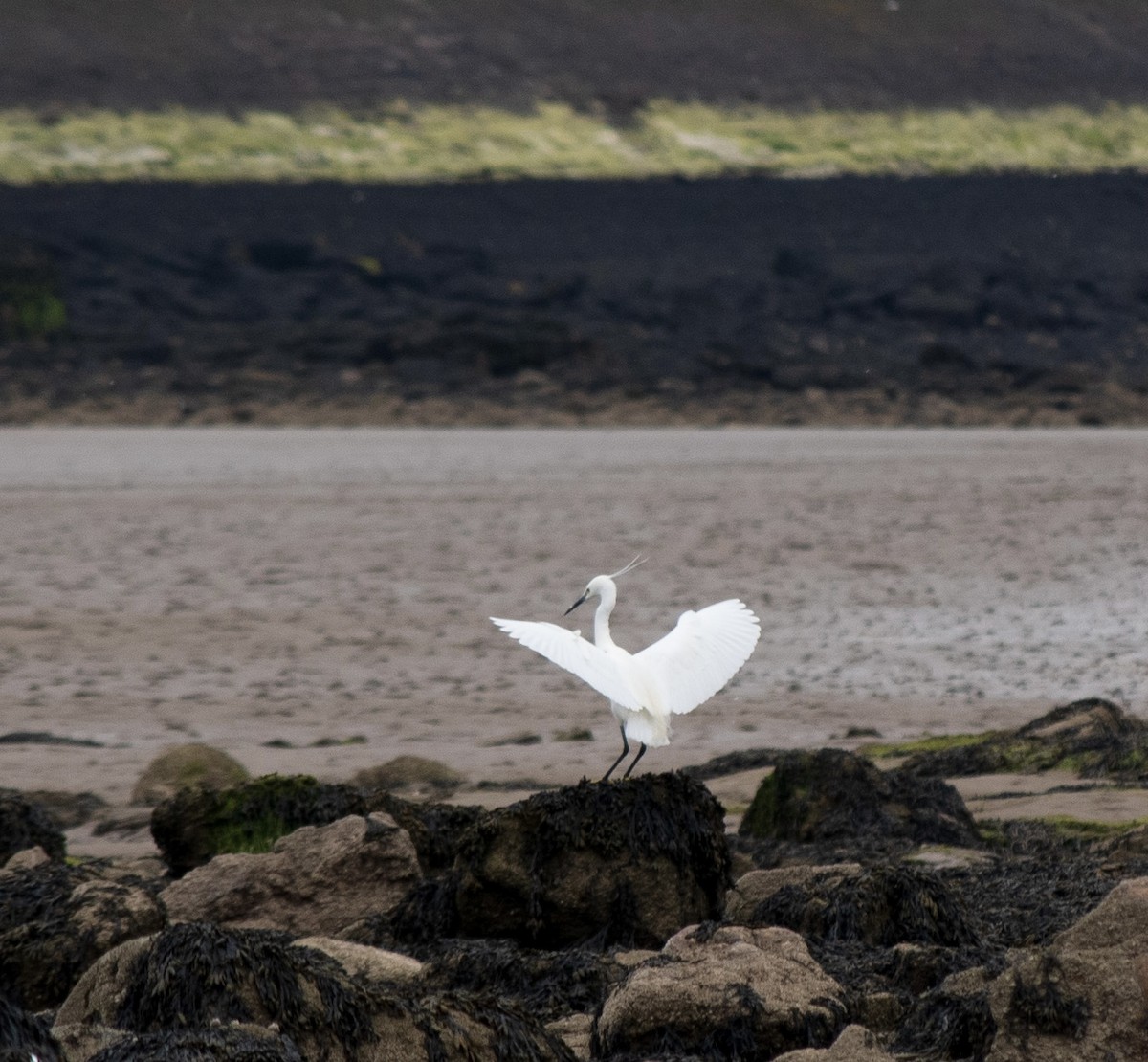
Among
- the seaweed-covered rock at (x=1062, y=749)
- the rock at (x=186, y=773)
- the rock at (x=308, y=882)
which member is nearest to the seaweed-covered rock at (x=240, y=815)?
the rock at (x=308, y=882)

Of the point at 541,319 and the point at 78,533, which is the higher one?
the point at 541,319

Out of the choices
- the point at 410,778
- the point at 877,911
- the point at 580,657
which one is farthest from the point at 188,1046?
the point at 410,778

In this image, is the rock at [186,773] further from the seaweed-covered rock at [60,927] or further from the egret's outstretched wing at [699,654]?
the egret's outstretched wing at [699,654]

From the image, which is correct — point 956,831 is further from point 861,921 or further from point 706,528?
point 706,528

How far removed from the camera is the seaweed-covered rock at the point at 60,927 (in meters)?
5.81

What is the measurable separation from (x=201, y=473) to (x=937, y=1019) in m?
24.3

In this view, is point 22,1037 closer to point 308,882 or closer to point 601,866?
point 601,866

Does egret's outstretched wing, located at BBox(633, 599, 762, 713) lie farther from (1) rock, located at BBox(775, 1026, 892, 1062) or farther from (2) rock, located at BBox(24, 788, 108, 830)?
(2) rock, located at BBox(24, 788, 108, 830)

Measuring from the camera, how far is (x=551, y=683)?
1238 cm

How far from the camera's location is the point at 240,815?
7.57 metres

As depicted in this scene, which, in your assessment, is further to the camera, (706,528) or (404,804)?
(706,528)

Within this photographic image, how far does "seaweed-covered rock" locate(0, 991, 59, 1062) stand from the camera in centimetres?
396

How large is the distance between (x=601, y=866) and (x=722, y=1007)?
1.18 metres

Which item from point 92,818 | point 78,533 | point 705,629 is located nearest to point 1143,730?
point 705,629
